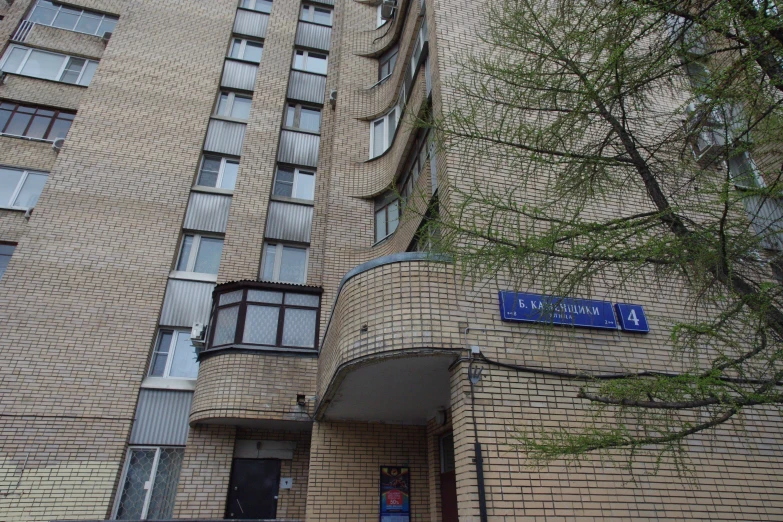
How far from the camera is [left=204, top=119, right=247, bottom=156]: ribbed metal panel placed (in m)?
14.2

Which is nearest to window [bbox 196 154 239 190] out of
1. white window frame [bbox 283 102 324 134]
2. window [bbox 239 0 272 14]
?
white window frame [bbox 283 102 324 134]

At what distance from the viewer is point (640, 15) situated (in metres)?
3.87

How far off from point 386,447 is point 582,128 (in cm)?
649

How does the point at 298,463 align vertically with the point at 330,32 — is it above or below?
below

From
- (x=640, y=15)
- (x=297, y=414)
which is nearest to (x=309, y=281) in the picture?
(x=297, y=414)

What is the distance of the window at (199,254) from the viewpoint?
12.3 metres

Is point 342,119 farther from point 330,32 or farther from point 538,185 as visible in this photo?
point 538,185

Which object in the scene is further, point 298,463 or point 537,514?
point 298,463

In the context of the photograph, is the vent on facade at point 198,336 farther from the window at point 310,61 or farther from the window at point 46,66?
the window at point 46,66

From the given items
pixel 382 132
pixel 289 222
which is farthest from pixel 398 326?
pixel 382 132

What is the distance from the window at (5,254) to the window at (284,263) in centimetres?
627

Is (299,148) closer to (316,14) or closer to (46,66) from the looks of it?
(316,14)

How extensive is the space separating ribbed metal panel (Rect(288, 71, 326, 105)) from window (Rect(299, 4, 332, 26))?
316cm

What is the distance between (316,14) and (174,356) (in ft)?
45.9
